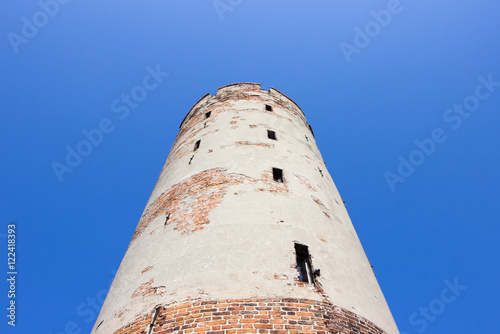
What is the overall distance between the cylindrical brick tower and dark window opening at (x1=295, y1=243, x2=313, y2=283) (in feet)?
0.07

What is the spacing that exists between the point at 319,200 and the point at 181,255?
3.89 metres

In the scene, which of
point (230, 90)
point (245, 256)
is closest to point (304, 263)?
point (245, 256)

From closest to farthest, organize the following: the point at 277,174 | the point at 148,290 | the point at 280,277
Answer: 1. the point at 280,277
2. the point at 148,290
3. the point at 277,174

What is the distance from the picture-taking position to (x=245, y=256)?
640 cm

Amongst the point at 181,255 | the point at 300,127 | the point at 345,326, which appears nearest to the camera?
the point at 345,326

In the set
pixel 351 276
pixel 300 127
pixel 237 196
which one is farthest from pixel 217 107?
pixel 351 276

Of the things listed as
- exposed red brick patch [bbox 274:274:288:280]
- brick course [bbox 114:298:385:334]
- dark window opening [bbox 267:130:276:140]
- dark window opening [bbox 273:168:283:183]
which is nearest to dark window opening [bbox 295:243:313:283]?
exposed red brick patch [bbox 274:274:288:280]

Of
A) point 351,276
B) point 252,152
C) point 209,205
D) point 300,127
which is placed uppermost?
point 300,127

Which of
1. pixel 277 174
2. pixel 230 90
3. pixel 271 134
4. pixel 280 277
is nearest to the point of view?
pixel 280 277

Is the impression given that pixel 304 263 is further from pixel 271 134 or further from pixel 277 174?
pixel 271 134

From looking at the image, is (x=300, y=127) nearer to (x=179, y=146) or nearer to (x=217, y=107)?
(x=217, y=107)

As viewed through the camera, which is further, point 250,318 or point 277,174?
point 277,174

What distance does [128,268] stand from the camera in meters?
7.50

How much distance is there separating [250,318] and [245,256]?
1.31 metres
